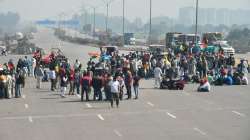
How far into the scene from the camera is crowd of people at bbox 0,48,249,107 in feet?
104

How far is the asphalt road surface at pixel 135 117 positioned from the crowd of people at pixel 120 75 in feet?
2.17

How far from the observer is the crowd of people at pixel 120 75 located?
31562mm

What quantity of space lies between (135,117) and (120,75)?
17.7ft

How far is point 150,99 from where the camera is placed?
32344 millimetres

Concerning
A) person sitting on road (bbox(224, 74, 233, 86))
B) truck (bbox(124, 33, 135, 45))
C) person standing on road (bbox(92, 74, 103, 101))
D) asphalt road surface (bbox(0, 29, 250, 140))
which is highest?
person standing on road (bbox(92, 74, 103, 101))

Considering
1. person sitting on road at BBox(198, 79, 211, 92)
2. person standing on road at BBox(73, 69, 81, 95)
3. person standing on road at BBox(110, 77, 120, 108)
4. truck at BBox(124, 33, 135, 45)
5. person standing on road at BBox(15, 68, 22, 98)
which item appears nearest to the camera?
person standing on road at BBox(110, 77, 120, 108)

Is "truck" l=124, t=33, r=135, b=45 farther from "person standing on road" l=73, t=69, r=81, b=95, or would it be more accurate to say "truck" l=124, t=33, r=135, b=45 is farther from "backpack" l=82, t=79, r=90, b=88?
"backpack" l=82, t=79, r=90, b=88

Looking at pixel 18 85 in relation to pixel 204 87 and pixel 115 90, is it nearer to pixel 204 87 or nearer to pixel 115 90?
pixel 115 90

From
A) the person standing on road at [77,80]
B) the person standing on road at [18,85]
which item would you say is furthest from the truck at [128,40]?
the person standing on road at [18,85]

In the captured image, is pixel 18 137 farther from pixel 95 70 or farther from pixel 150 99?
pixel 95 70

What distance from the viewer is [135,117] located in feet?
86.6

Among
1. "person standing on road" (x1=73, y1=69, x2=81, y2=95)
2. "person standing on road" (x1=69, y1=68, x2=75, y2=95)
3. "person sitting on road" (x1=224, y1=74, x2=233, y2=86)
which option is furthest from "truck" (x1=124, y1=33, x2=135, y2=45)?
"person standing on road" (x1=69, y1=68, x2=75, y2=95)

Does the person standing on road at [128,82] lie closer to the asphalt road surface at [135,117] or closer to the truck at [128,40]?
the asphalt road surface at [135,117]

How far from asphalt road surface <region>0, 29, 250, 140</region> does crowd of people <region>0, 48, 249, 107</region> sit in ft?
2.17
